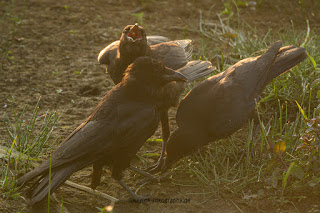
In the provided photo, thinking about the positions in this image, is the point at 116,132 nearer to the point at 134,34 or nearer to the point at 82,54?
the point at 134,34

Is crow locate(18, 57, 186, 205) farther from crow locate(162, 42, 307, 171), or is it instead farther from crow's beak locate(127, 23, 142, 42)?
crow's beak locate(127, 23, 142, 42)

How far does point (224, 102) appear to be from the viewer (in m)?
5.11

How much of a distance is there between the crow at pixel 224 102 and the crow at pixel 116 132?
32cm

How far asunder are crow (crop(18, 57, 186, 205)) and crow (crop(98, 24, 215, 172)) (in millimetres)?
356

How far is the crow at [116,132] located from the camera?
4.44 metres

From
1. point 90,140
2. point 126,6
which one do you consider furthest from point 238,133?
point 126,6

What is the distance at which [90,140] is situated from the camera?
4.54 metres

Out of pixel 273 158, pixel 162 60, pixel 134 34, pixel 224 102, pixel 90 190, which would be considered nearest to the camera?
pixel 273 158

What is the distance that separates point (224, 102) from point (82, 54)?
2.95m

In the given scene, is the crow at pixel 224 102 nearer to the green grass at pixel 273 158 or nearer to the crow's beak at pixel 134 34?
the green grass at pixel 273 158

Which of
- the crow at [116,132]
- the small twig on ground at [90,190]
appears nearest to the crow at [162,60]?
the crow at [116,132]

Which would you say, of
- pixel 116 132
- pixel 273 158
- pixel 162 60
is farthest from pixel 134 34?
pixel 273 158

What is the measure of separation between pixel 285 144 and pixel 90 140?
5.42ft

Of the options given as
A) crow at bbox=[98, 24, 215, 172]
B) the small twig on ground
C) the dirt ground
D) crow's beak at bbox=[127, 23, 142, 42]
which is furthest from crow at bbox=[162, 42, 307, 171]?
crow's beak at bbox=[127, 23, 142, 42]
